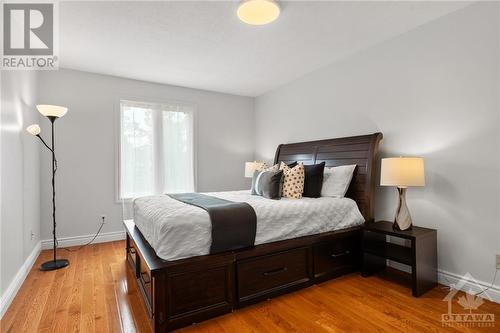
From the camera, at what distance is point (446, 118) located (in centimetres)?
243

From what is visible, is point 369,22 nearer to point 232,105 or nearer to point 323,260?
point 323,260

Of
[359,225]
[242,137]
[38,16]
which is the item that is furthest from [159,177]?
[359,225]

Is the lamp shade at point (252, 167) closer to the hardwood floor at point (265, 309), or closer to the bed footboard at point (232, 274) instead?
the bed footboard at point (232, 274)

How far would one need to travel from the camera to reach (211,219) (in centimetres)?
197

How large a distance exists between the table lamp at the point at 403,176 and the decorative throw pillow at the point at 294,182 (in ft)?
2.84

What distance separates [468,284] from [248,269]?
1957 mm

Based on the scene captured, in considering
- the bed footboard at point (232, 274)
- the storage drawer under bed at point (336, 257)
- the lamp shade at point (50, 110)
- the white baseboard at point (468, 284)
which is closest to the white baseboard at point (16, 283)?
the bed footboard at point (232, 274)

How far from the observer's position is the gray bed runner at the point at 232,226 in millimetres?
1978

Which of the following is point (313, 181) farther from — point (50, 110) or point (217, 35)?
point (50, 110)

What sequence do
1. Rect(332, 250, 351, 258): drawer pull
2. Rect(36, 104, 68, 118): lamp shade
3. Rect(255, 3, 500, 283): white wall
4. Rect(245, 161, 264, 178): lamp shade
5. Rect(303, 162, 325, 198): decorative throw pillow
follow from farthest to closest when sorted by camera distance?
1. Rect(245, 161, 264, 178): lamp shade
2. Rect(303, 162, 325, 198): decorative throw pillow
3. Rect(36, 104, 68, 118): lamp shade
4. Rect(332, 250, 351, 258): drawer pull
5. Rect(255, 3, 500, 283): white wall

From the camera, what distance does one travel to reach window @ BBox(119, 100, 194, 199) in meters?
4.11

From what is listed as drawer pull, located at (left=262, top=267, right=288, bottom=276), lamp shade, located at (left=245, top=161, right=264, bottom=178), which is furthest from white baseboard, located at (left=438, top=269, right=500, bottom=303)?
lamp shade, located at (left=245, top=161, right=264, bottom=178)

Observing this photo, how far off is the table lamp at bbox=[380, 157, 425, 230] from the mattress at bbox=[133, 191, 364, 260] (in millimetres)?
448

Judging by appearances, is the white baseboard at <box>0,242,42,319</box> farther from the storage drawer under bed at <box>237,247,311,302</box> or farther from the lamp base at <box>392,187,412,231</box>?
the lamp base at <box>392,187,412,231</box>
